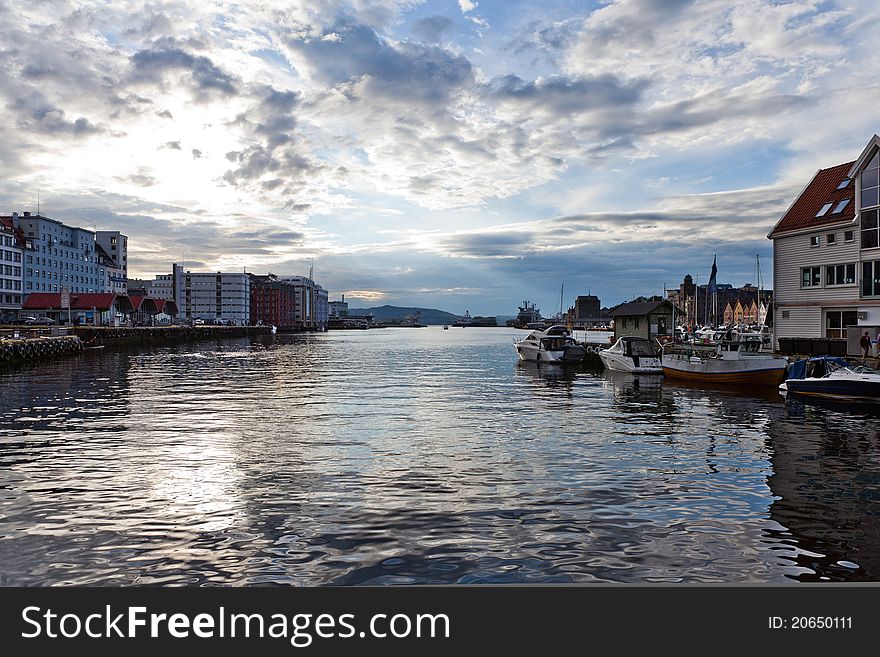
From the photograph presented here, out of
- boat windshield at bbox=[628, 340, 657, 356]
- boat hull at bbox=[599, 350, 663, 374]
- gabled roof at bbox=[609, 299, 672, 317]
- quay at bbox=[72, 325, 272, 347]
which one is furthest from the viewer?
quay at bbox=[72, 325, 272, 347]

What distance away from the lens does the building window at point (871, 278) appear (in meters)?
47.0

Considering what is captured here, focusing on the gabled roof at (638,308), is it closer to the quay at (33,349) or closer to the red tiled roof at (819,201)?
the red tiled roof at (819,201)

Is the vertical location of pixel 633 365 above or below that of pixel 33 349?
below

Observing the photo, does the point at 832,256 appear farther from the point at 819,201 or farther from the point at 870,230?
the point at 819,201

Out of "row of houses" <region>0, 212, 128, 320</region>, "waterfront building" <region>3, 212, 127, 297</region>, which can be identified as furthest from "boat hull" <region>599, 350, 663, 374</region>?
"waterfront building" <region>3, 212, 127, 297</region>

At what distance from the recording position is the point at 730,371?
158ft

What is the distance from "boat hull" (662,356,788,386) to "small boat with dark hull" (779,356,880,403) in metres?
6.13

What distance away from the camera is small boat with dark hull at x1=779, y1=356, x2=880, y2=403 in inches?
1366

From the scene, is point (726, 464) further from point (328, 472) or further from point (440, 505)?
point (328, 472)

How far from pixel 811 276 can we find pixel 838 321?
461 cm

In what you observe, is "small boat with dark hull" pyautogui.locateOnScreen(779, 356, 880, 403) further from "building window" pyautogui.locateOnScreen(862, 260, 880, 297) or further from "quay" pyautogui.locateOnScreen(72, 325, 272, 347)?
"quay" pyautogui.locateOnScreen(72, 325, 272, 347)

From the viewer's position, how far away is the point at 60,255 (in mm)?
171500

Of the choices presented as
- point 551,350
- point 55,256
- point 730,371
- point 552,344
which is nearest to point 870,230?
point 730,371

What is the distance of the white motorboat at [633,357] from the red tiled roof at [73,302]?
418ft
